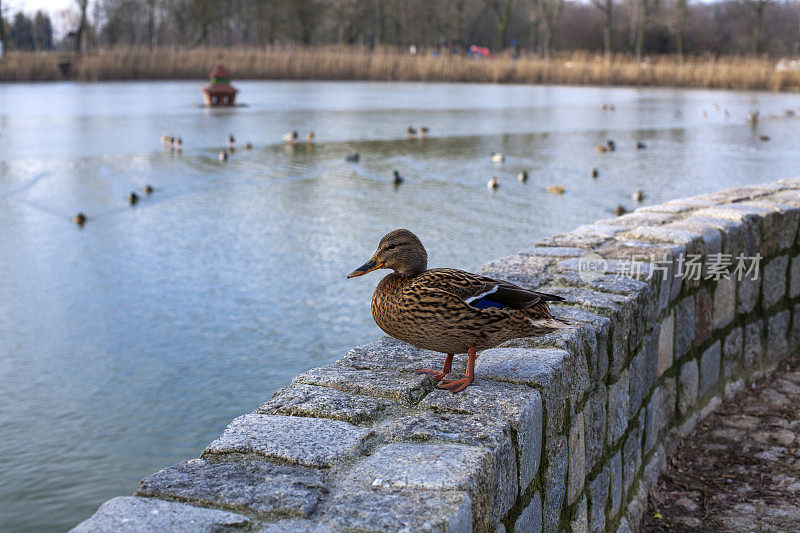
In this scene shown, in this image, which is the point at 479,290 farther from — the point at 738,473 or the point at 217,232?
the point at 217,232

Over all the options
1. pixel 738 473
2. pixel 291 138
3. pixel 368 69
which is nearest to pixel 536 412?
pixel 738 473

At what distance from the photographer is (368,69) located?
32000mm

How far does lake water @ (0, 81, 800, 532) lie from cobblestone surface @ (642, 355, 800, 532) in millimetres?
2410

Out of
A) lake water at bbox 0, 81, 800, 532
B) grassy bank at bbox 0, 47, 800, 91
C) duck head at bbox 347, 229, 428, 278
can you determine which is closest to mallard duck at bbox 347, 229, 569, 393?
duck head at bbox 347, 229, 428, 278

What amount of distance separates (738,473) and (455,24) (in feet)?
206

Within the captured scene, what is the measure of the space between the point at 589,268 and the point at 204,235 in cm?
579

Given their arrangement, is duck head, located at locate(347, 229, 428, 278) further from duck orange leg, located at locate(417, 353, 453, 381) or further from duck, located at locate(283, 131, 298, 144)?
duck, located at locate(283, 131, 298, 144)

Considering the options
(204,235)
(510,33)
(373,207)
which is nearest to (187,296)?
(204,235)

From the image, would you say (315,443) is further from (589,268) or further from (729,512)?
(729,512)

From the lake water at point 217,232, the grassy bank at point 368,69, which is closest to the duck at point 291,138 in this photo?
the lake water at point 217,232

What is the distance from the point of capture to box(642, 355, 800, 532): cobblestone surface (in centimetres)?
363

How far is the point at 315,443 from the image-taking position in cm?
217

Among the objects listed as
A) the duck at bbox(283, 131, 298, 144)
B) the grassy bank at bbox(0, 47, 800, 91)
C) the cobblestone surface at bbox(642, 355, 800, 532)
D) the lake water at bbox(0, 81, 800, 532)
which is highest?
the grassy bank at bbox(0, 47, 800, 91)

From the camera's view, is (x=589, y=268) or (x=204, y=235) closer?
(x=589, y=268)
